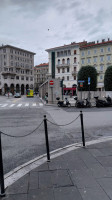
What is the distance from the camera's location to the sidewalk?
2590 millimetres

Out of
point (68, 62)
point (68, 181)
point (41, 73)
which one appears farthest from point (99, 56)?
point (41, 73)

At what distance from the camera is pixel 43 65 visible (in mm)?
105500

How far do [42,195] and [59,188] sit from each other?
35cm

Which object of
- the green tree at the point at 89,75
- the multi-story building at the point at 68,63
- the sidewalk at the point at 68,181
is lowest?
the sidewalk at the point at 68,181

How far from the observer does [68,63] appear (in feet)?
190

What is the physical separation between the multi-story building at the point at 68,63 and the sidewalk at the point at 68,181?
53.2 m

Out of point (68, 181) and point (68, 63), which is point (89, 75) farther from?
point (68, 181)

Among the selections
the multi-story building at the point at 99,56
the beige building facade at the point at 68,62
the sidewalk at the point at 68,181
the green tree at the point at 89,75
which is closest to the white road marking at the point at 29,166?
the sidewalk at the point at 68,181

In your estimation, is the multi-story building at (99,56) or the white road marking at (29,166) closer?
the white road marking at (29,166)

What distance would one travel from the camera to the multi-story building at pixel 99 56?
50.1 metres

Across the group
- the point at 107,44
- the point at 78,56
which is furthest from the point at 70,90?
the point at 107,44

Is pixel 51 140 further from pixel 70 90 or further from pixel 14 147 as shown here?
pixel 70 90

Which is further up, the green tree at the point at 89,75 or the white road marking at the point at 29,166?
the green tree at the point at 89,75

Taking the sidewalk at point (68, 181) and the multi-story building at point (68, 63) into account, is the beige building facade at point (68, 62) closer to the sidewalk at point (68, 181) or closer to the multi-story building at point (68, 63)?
the multi-story building at point (68, 63)
